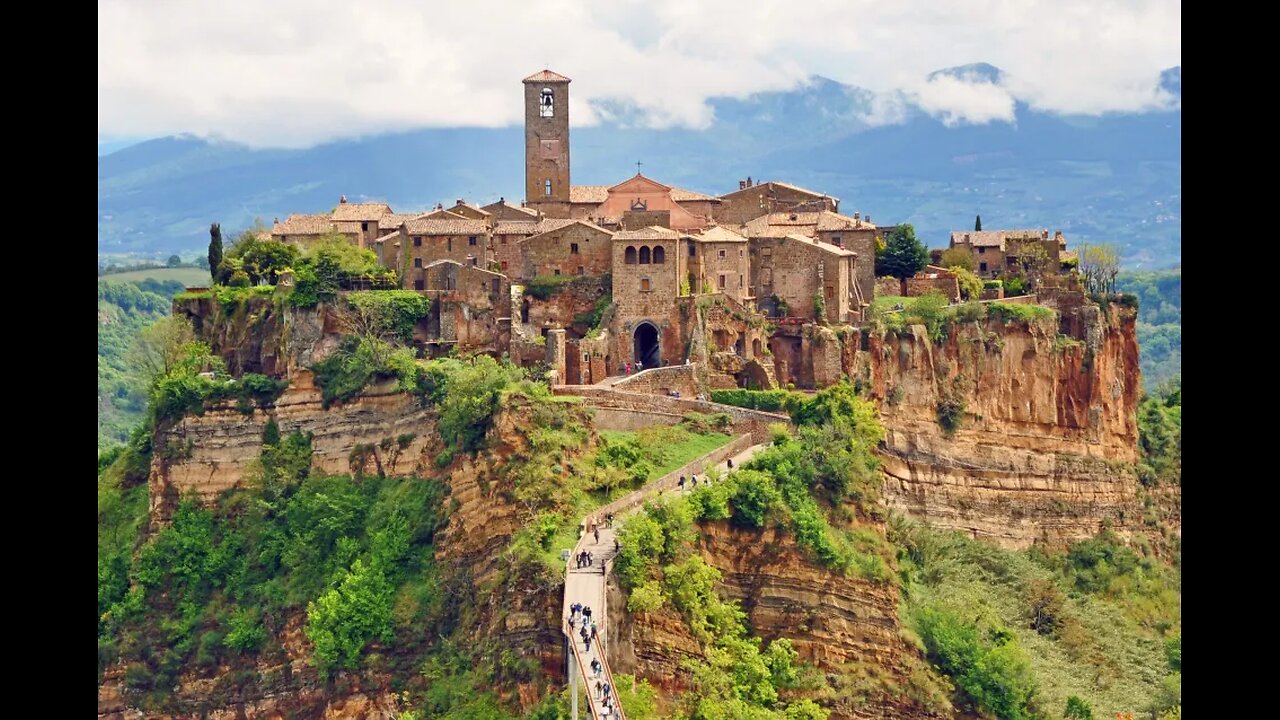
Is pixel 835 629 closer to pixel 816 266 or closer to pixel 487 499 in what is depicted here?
pixel 487 499

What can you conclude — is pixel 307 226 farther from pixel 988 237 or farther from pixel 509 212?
pixel 988 237

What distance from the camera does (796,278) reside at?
201ft

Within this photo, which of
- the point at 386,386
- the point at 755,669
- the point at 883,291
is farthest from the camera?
the point at 883,291

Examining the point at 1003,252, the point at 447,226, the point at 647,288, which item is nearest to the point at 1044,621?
the point at 647,288

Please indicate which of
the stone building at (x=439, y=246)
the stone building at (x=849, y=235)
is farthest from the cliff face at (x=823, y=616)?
the stone building at (x=439, y=246)

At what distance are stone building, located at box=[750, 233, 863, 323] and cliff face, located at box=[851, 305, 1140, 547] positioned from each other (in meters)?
2.24

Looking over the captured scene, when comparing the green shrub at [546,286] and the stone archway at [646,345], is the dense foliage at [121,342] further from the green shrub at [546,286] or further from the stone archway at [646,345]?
the stone archway at [646,345]

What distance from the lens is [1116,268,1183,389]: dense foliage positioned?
163 meters

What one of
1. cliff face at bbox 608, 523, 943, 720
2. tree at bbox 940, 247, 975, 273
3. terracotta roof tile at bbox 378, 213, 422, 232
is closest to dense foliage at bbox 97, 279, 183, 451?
terracotta roof tile at bbox 378, 213, 422, 232

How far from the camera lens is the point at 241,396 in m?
61.2

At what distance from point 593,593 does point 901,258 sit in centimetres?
2993
